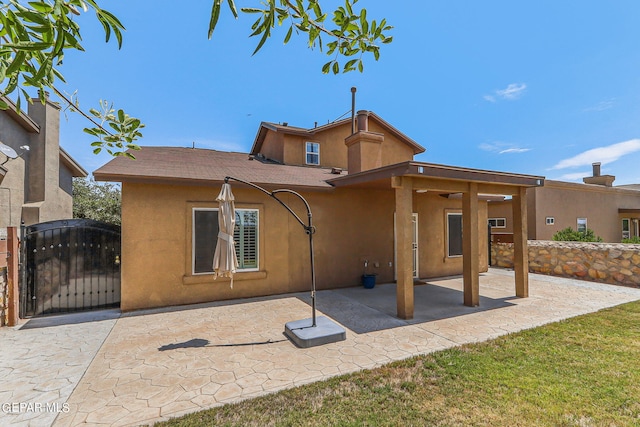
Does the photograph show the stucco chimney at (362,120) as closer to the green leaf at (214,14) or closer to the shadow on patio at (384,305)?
the shadow on patio at (384,305)

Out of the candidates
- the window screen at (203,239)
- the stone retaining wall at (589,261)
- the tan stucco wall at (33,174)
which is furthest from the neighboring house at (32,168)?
the stone retaining wall at (589,261)

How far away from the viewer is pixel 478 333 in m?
5.60

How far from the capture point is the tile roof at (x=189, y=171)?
6.73 metres

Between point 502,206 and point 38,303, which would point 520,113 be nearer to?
point 502,206

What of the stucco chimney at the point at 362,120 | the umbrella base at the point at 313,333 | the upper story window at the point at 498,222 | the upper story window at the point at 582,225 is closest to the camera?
the umbrella base at the point at 313,333

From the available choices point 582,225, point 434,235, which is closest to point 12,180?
point 434,235

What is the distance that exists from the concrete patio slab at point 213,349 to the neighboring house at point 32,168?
717 centimetres

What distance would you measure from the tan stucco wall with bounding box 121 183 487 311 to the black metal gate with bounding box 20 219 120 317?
2.76 feet

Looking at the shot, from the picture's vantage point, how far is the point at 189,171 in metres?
7.83

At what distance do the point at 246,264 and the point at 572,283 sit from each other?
11576 mm

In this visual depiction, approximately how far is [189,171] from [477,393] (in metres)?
8.03

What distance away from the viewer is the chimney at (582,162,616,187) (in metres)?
20.8

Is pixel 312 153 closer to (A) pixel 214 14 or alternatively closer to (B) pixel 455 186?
(B) pixel 455 186

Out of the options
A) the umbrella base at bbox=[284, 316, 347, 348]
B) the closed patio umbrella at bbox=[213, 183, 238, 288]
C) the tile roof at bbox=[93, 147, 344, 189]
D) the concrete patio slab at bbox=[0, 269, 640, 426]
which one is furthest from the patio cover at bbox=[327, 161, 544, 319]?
the closed patio umbrella at bbox=[213, 183, 238, 288]
